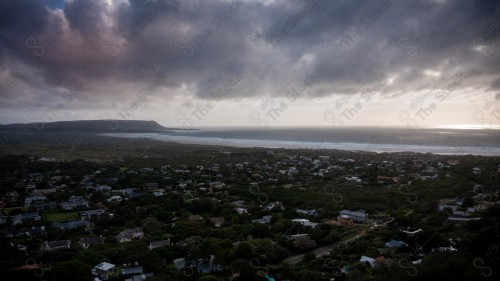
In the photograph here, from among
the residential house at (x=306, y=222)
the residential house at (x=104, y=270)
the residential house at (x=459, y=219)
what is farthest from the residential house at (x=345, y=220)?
the residential house at (x=104, y=270)

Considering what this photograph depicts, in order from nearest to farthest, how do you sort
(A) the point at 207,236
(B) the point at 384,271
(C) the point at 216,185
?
(B) the point at 384,271
(A) the point at 207,236
(C) the point at 216,185

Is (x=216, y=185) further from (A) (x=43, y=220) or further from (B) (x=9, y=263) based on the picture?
(B) (x=9, y=263)

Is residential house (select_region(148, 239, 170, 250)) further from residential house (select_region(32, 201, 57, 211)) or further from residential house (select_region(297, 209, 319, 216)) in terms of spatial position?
residential house (select_region(32, 201, 57, 211))

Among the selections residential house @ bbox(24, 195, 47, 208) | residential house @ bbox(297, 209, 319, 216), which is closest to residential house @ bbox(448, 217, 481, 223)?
residential house @ bbox(297, 209, 319, 216)

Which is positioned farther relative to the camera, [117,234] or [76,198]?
[76,198]

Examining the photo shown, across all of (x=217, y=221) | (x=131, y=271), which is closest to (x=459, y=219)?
(x=217, y=221)

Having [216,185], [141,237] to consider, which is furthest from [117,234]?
[216,185]
